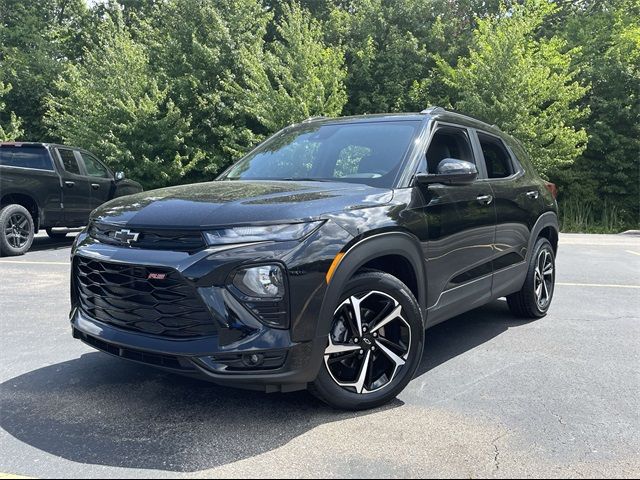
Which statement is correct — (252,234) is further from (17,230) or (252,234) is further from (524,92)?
(524,92)

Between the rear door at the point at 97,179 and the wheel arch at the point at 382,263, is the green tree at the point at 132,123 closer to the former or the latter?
the rear door at the point at 97,179

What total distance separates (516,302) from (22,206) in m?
Result: 8.29

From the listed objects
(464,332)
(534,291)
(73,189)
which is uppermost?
(73,189)

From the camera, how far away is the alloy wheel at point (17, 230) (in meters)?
9.19

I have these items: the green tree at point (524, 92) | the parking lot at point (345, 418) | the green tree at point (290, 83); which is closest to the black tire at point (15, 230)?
the parking lot at point (345, 418)

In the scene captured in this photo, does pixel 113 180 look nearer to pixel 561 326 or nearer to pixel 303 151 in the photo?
pixel 303 151

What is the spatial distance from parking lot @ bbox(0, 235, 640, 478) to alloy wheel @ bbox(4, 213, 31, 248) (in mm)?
5297

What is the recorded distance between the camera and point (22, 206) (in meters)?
9.45

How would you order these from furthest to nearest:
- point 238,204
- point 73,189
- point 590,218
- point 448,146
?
point 590,218, point 73,189, point 448,146, point 238,204

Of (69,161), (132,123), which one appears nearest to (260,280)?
(69,161)

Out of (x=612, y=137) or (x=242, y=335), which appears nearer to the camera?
(x=242, y=335)

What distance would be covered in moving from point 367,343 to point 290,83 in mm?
15977

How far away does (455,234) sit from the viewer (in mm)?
3844

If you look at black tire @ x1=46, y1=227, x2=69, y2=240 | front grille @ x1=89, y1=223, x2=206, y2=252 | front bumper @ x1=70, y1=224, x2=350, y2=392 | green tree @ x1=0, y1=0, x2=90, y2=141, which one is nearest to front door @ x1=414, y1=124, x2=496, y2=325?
front bumper @ x1=70, y1=224, x2=350, y2=392
